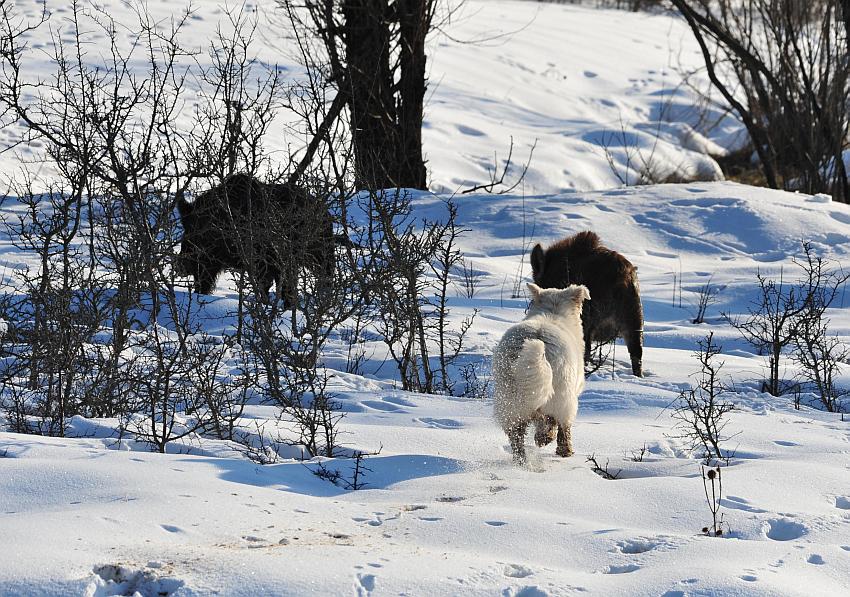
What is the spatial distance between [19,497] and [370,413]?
3060 mm

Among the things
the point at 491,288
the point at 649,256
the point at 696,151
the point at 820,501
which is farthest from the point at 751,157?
the point at 820,501

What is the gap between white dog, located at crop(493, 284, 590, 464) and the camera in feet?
18.0

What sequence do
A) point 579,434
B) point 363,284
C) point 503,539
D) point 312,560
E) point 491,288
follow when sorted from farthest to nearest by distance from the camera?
point 491,288, point 363,284, point 579,434, point 503,539, point 312,560

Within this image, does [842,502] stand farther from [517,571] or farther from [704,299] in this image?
[704,299]

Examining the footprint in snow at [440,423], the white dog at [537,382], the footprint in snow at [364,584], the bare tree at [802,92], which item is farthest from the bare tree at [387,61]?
the footprint in snow at [364,584]

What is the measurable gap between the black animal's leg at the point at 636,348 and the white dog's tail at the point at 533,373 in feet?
10.8

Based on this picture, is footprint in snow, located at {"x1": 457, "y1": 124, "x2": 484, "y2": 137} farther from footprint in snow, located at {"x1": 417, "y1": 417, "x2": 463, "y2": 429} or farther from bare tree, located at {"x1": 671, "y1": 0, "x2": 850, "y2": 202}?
footprint in snow, located at {"x1": 417, "y1": 417, "x2": 463, "y2": 429}

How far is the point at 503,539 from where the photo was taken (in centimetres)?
416

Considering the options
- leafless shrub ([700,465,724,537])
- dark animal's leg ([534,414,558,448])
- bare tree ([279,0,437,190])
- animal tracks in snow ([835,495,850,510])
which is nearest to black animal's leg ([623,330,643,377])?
dark animal's leg ([534,414,558,448])

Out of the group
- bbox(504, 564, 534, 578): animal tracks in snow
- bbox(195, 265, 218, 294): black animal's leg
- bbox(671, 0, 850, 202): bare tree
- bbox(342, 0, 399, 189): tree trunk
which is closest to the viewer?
bbox(504, 564, 534, 578): animal tracks in snow

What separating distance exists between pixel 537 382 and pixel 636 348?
3.40 meters

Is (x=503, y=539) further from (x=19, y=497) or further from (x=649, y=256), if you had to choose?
(x=649, y=256)

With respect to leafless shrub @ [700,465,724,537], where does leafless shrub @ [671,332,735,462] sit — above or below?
above

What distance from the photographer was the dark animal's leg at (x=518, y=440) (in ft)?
18.8
